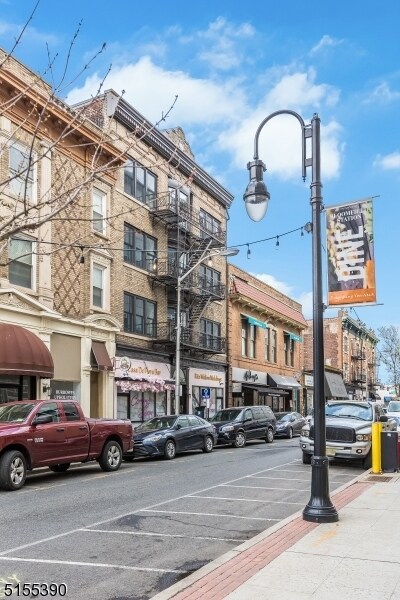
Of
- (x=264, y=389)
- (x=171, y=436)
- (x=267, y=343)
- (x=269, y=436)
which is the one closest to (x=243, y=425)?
(x=269, y=436)

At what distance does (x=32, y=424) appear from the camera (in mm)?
13531

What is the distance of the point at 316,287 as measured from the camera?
9.27 metres

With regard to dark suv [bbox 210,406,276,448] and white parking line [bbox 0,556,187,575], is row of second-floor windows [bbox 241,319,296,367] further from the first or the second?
white parking line [bbox 0,556,187,575]

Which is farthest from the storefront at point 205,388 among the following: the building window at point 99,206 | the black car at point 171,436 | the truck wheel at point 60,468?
the truck wheel at point 60,468

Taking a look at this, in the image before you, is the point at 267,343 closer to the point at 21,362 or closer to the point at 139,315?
the point at 139,315

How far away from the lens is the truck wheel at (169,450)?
19400 millimetres

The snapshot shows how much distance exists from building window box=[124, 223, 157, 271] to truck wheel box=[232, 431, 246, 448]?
9.16 meters

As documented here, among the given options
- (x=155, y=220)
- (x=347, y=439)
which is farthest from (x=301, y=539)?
(x=155, y=220)

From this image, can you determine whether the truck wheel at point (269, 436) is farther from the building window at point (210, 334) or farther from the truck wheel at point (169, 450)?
A: the truck wheel at point (169, 450)

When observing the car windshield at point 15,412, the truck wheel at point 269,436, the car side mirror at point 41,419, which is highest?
the car windshield at point 15,412

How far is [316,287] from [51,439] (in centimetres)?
750

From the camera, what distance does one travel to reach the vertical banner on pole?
32.3 ft

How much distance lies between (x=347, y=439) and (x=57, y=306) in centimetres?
1199

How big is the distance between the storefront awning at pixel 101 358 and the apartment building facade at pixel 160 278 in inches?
41.7
